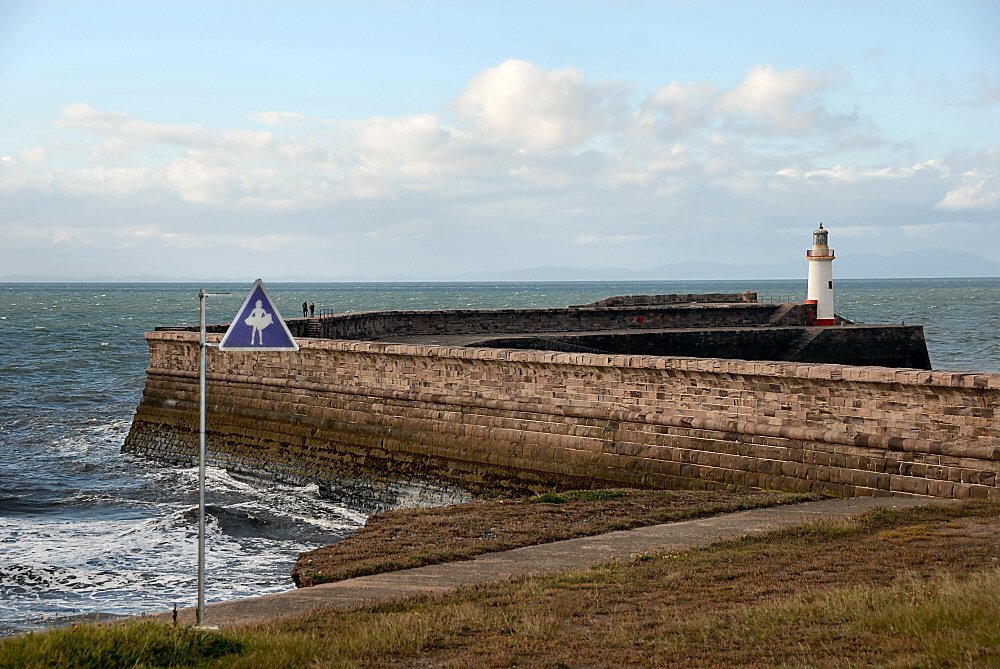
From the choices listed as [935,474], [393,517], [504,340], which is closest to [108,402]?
[504,340]

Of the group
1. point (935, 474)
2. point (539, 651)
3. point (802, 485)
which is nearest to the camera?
point (539, 651)

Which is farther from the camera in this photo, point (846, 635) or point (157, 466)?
point (157, 466)

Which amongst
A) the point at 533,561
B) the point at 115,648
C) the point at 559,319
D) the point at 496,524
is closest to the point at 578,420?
the point at 496,524

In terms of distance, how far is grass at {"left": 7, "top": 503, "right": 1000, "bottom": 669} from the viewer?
693 centimetres

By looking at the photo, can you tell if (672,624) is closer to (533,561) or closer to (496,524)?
(533,561)

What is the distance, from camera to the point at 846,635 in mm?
7156

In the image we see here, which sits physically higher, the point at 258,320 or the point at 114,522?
the point at 258,320

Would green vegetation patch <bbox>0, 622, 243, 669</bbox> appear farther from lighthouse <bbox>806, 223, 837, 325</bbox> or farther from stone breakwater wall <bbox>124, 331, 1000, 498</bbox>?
lighthouse <bbox>806, 223, 837, 325</bbox>

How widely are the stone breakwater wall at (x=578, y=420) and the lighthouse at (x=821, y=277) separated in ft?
65.2

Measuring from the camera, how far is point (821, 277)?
3612 cm

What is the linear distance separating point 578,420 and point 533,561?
645cm

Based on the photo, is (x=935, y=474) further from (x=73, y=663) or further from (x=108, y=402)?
(x=108, y=402)

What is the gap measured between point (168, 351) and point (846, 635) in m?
21.8

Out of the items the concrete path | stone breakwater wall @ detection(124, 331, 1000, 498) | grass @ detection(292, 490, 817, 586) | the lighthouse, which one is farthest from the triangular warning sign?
the lighthouse
